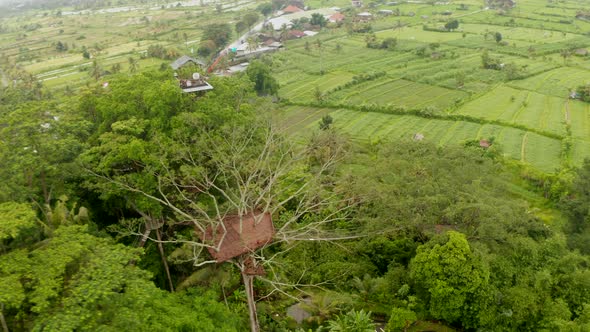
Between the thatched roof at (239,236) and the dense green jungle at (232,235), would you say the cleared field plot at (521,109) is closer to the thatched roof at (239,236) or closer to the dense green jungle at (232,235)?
the dense green jungle at (232,235)

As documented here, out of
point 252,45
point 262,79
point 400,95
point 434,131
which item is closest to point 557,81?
point 400,95

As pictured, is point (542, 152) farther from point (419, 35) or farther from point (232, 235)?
point (419, 35)

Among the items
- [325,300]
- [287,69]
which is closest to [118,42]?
[287,69]

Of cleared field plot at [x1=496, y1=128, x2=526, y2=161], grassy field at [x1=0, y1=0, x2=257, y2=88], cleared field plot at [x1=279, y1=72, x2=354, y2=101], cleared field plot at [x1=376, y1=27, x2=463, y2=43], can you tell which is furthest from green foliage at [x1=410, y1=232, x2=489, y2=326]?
cleared field plot at [x1=376, y1=27, x2=463, y2=43]

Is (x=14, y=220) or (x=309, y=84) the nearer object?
(x=14, y=220)

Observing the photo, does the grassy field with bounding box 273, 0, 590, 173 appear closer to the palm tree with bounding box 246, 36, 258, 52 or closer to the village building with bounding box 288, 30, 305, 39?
the village building with bounding box 288, 30, 305, 39
